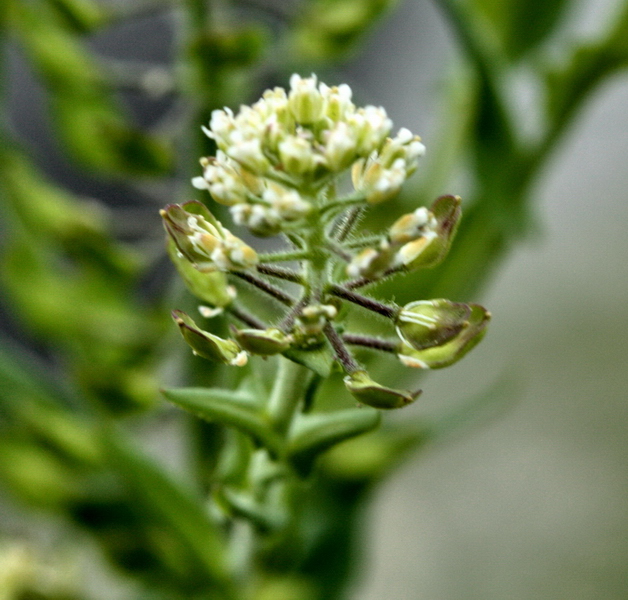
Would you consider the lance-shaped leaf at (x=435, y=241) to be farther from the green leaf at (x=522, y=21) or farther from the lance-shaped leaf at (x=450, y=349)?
the green leaf at (x=522, y=21)

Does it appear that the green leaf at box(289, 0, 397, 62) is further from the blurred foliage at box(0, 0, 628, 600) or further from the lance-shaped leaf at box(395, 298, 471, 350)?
A: the lance-shaped leaf at box(395, 298, 471, 350)

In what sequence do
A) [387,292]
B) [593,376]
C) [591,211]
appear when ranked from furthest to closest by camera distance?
[591,211] → [593,376] → [387,292]

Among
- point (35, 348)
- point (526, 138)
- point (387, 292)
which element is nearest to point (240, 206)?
point (387, 292)

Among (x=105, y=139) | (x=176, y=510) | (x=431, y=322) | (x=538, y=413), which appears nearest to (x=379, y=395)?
(x=431, y=322)

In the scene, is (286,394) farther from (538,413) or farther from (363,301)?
(538,413)

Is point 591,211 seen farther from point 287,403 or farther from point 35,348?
point 287,403
